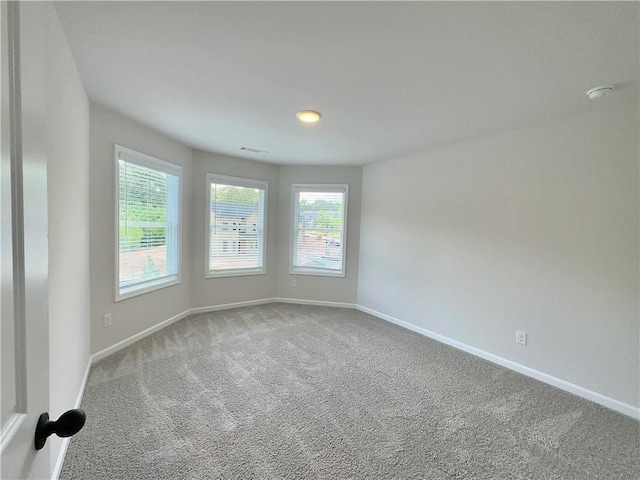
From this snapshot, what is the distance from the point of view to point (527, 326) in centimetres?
274

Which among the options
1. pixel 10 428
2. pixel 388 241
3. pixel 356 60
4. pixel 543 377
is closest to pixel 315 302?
pixel 388 241

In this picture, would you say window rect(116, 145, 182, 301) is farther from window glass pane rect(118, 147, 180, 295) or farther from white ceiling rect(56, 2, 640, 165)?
white ceiling rect(56, 2, 640, 165)

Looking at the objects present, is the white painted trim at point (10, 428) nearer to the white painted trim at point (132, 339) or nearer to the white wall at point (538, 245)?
the white painted trim at point (132, 339)

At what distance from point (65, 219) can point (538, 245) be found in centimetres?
375

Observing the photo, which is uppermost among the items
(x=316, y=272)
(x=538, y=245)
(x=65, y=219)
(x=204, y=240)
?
(x=65, y=219)

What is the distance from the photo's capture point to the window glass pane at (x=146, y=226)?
9.78ft

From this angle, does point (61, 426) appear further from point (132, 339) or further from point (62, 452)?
point (132, 339)

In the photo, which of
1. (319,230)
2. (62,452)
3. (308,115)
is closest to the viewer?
(62,452)

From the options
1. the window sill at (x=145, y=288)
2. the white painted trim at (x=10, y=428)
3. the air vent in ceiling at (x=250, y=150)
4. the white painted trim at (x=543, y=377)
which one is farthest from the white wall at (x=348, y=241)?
the white painted trim at (x=10, y=428)

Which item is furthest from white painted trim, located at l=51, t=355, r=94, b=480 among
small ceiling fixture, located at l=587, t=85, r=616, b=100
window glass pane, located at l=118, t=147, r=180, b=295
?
small ceiling fixture, located at l=587, t=85, r=616, b=100

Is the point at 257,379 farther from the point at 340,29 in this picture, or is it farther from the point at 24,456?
the point at 340,29

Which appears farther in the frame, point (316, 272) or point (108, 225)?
point (316, 272)

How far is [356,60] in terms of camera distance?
1.76 m

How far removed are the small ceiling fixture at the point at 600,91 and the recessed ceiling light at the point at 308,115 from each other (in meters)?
2.02
